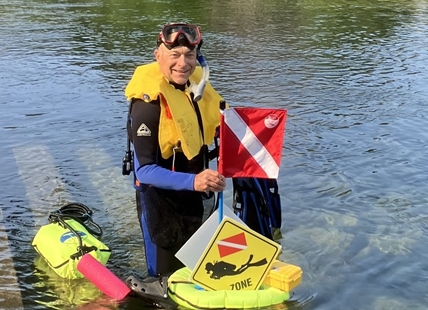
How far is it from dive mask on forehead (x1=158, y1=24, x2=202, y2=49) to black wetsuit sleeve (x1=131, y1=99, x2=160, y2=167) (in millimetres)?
411

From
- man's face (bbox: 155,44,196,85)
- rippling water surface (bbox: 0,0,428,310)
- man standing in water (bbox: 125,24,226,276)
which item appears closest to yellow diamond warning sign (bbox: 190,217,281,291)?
man standing in water (bbox: 125,24,226,276)

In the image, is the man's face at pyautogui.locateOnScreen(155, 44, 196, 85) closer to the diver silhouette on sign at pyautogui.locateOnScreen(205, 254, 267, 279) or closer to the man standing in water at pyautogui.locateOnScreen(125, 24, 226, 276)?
the man standing in water at pyautogui.locateOnScreen(125, 24, 226, 276)

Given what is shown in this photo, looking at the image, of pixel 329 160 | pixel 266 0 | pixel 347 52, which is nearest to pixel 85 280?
pixel 329 160

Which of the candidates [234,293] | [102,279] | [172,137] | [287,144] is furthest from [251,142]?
[287,144]

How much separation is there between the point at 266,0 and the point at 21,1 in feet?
36.2

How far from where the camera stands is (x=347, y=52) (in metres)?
15.8

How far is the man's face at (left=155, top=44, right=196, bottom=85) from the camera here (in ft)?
13.4

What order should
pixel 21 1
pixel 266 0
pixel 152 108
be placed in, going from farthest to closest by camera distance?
pixel 266 0 < pixel 21 1 < pixel 152 108

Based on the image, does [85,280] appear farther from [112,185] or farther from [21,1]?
[21,1]

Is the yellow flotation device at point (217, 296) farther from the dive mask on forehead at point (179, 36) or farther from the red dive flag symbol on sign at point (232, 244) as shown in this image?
the dive mask on forehead at point (179, 36)

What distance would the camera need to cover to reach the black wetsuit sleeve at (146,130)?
4062 millimetres

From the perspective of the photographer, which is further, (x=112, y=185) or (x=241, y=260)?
(x=112, y=185)

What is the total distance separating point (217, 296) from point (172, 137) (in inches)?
45.7

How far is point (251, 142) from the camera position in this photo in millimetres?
4219
